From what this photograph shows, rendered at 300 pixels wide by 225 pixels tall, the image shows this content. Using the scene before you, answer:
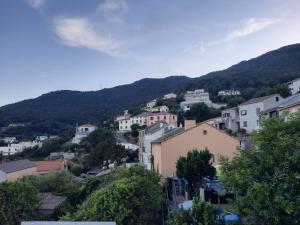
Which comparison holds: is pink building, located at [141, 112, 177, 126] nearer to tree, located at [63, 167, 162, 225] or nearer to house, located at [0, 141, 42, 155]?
house, located at [0, 141, 42, 155]

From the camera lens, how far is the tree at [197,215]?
2116 cm

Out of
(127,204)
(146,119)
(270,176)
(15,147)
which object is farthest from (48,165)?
(15,147)

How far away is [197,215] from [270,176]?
4.71m

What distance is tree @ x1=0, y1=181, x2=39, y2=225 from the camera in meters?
29.9

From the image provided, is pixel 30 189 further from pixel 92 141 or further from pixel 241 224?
pixel 92 141

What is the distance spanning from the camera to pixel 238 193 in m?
19.7

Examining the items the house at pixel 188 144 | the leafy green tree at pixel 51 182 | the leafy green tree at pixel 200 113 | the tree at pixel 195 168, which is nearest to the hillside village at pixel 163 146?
the house at pixel 188 144

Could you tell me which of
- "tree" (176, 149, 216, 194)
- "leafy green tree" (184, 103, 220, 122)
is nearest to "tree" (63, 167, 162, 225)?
"tree" (176, 149, 216, 194)

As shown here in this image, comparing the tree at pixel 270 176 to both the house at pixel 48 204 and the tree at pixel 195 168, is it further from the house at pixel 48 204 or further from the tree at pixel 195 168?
the house at pixel 48 204

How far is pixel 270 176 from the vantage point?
19.0 meters

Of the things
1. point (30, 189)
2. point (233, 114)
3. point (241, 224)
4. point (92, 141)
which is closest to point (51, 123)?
point (92, 141)

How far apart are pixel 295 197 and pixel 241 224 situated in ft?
11.5

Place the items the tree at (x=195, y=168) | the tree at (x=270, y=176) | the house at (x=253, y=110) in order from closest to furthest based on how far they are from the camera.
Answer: the tree at (x=270, y=176) < the tree at (x=195, y=168) < the house at (x=253, y=110)

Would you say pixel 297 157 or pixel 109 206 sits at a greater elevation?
pixel 297 157
